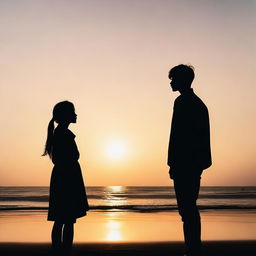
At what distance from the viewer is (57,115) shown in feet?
17.5

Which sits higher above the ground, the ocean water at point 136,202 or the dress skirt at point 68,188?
the ocean water at point 136,202

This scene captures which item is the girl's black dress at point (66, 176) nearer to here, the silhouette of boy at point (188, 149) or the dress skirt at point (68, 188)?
the dress skirt at point (68, 188)

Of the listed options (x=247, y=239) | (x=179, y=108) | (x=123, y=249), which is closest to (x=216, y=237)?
(x=247, y=239)

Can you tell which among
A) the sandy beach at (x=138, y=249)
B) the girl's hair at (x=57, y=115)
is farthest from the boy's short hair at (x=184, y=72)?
the sandy beach at (x=138, y=249)

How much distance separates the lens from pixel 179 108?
4660 mm

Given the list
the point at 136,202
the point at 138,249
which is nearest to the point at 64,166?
the point at 138,249

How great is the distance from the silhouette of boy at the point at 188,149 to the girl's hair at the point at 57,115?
1.35 metres

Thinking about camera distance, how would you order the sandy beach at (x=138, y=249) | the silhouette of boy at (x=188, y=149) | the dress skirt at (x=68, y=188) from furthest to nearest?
the sandy beach at (x=138, y=249) → the dress skirt at (x=68, y=188) → the silhouette of boy at (x=188, y=149)

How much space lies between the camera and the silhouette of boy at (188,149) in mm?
4434

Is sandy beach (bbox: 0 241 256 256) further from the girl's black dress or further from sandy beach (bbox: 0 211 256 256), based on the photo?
the girl's black dress

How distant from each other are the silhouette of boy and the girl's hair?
53.2 inches

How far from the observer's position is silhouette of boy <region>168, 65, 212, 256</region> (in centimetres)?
443

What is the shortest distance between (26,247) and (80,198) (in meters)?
2.64

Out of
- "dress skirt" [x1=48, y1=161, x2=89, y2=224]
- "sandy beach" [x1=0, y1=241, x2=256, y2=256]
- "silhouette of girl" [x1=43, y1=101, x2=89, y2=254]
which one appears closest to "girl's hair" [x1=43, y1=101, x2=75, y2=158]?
"silhouette of girl" [x1=43, y1=101, x2=89, y2=254]
